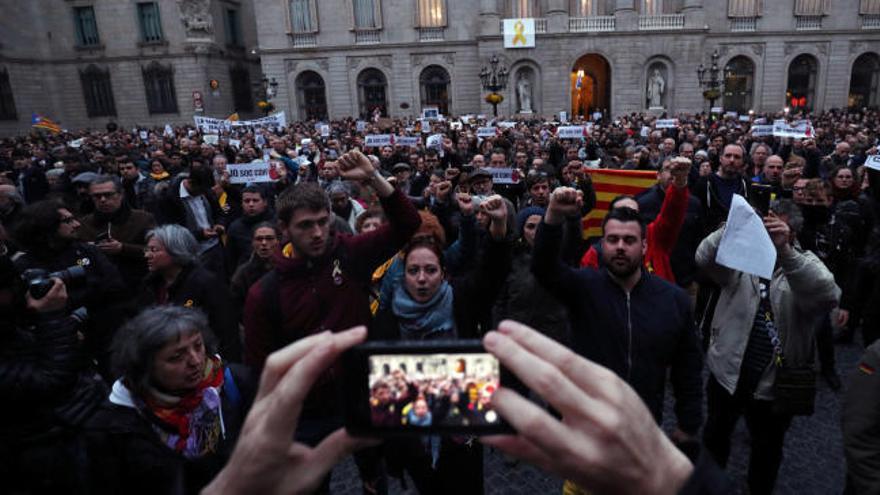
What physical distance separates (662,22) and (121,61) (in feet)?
108

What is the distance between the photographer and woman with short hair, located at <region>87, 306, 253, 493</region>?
179 centimetres

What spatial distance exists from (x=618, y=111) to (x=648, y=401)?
1164 inches

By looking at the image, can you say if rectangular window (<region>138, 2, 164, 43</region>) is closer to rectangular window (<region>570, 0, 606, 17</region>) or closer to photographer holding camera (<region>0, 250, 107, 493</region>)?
rectangular window (<region>570, 0, 606, 17</region>)

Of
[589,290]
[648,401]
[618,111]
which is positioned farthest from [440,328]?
[618,111]

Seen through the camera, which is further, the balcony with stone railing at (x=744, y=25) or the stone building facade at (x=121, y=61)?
Answer: the stone building facade at (x=121, y=61)

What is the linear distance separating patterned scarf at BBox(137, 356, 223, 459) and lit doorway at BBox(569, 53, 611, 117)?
107ft

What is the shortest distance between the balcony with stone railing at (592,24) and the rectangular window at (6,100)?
106 feet

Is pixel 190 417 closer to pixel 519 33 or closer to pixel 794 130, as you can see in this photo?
pixel 794 130

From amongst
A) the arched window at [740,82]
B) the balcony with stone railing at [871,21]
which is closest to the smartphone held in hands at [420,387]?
the arched window at [740,82]

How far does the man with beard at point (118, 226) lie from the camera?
14.9ft

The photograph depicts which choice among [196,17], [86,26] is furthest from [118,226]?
[86,26]

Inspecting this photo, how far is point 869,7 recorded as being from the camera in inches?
1166

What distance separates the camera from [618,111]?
29.5 metres

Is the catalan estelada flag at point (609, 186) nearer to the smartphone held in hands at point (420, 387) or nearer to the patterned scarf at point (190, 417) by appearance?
the patterned scarf at point (190, 417)
